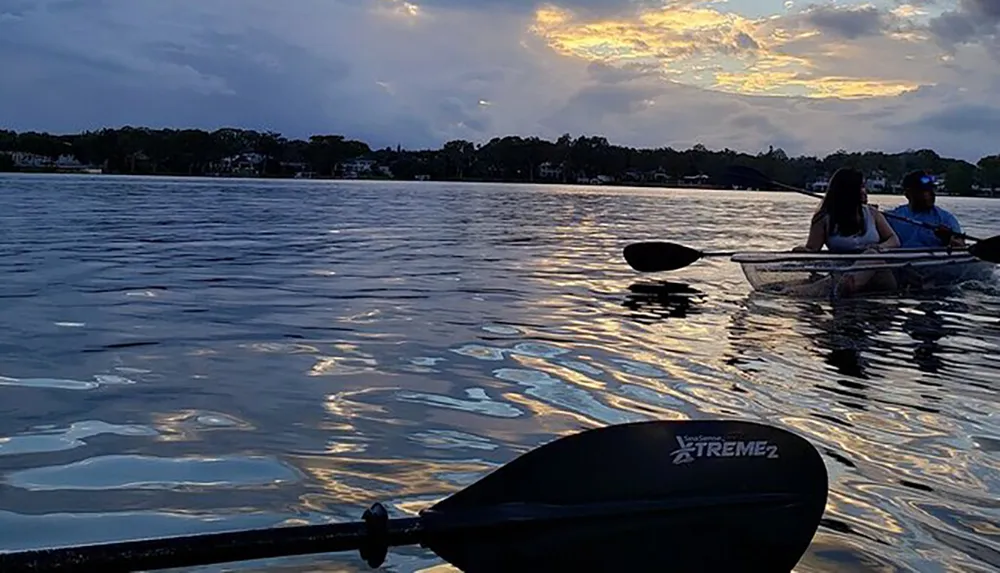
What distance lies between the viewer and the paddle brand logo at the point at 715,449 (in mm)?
2953

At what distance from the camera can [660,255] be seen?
11023 mm

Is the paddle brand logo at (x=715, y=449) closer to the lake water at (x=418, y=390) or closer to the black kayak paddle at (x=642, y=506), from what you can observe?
the black kayak paddle at (x=642, y=506)

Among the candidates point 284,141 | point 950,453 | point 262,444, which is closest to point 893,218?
point 950,453

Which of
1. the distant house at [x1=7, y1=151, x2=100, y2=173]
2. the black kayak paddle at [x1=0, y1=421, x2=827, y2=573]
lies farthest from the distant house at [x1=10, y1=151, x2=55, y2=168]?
the black kayak paddle at [x1=0, y1=421, x2=827, y2=573]

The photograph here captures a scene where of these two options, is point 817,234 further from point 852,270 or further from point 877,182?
point 877,182

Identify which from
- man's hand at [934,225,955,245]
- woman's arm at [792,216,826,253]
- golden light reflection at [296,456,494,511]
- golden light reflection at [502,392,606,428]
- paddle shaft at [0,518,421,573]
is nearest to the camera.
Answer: paddle shaft at [0,518,421,573]

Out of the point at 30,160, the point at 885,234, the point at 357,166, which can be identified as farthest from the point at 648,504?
the point at 357,166

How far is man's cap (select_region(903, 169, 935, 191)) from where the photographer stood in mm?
10867

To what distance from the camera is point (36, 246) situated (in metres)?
13.9

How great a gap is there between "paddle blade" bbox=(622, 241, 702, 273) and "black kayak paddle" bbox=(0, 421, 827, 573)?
792 centimetres

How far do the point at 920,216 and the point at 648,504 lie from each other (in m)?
9.85

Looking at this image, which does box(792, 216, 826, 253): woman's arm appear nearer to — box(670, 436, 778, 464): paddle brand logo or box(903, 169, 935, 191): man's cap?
box(903, 169, 935, 191): man's cap

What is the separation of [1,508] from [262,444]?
3.87 ft

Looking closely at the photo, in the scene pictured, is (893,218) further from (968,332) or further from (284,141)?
(284,141)
